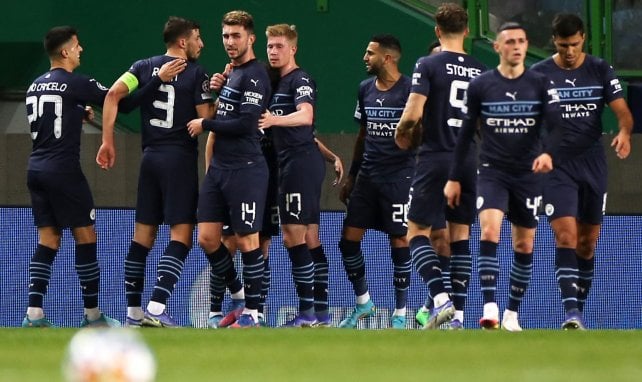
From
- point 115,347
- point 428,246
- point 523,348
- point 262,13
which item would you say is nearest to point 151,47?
point 262,13

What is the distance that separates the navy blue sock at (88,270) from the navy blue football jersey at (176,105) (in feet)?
2.99

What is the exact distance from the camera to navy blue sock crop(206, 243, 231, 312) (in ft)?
36.1

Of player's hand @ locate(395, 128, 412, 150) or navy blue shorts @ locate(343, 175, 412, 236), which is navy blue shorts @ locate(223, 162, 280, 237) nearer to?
navy blue shorts @ locate(343, 175, 412, 236)

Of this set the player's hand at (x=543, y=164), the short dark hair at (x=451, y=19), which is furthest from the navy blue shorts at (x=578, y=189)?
the short dark hair at (x=451, y=19)

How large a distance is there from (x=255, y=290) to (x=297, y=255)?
1.87 feet

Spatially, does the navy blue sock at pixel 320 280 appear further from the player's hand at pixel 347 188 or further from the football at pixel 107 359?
the football at pixel 107 359

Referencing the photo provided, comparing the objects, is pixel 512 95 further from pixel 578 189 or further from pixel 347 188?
pixel 347 188

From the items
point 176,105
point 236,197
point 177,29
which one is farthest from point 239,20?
point 236,197

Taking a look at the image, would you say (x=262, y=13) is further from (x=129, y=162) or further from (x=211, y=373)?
(x=211, y=373)

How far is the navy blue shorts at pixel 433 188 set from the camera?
10.3 meters

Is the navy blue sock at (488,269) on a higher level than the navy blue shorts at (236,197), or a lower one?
lower

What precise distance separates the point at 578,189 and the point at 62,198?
11.4ft

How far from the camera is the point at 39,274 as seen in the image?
11.1 metres

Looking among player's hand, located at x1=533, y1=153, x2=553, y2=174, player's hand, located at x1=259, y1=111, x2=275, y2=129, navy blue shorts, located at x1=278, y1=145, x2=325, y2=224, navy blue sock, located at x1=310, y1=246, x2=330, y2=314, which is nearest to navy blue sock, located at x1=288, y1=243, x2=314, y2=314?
navy blue shorts, located at x1=278, y1=145, x2=325, y2=224
